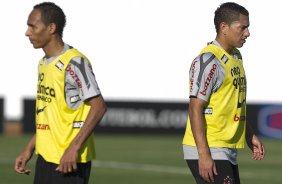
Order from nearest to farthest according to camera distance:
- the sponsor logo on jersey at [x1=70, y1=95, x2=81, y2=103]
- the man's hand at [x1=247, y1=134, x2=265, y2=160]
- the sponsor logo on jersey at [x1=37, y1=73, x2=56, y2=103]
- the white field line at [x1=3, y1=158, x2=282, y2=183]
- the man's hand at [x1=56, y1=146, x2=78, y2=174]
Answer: the man's hand at [x1=56, y1=146, x2=78, y2=174] < the sponsor logo on jersey at [x1=70, y1=95, x2=81, y2=103] < the sponsor logo on jersey at [x1=37, y1=73, x2=56, y2=103] < the man's hand at [x1=247, y1=134, x2=265, y2=160] < the white field line at [x1=3, y1=158, x2=282, y2=183]

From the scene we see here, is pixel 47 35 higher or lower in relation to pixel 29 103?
higher

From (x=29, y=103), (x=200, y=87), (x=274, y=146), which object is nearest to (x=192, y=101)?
(x=200, y=87)

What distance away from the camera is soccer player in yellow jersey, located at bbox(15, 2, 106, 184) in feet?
27.5

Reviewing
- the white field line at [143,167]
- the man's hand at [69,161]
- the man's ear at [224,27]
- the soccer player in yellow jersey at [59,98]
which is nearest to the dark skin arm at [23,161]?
the soccer player in yellow jersey at [59,98]

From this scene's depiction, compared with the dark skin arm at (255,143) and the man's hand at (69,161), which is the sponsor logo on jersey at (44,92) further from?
the dark skin arm at (255,143)

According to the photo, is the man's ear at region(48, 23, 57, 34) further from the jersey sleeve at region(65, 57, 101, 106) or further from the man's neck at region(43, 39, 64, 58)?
the jersey sleeve at region(65, 57, 101, 106)

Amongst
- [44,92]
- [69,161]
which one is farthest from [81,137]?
[44,92]

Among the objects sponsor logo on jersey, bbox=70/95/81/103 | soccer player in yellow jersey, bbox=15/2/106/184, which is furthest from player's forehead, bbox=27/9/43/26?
sponsor logo on jersey, bbox=70/95/81/103

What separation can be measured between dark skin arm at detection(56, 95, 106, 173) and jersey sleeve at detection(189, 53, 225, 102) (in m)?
0.78

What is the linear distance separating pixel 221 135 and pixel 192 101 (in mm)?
412

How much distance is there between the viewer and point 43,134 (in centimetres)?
867

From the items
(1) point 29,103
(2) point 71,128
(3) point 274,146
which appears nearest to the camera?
(2) point 71,128

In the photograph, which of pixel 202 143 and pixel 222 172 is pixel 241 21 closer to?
pixel 202 143

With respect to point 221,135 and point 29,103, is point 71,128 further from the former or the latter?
point 29,103
